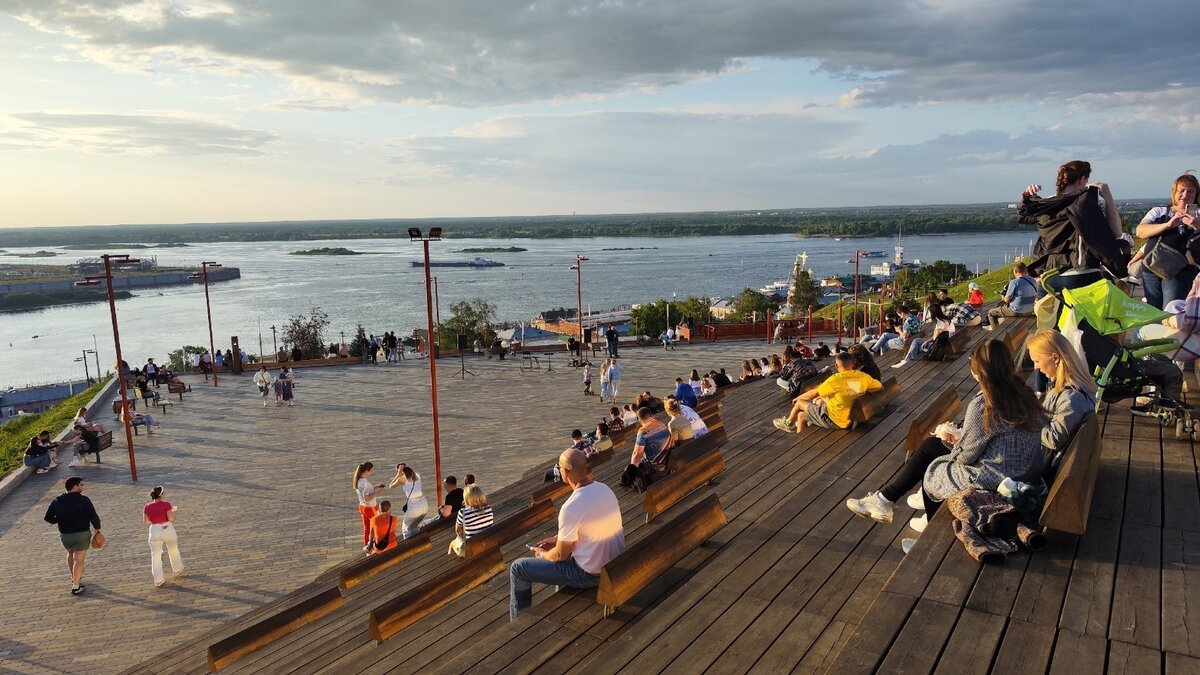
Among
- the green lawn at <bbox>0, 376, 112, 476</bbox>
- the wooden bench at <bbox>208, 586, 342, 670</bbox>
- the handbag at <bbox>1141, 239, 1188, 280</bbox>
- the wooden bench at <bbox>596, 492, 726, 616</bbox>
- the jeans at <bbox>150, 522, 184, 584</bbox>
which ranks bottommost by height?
the green lawn at <bbox>0, 376, 112, 476</bbox>

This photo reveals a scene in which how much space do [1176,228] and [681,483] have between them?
450 cm

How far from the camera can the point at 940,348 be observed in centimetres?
1091

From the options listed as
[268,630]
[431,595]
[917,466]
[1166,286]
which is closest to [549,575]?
[431,595]

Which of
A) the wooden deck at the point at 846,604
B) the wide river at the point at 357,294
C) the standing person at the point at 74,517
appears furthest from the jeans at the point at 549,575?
the wide river at the point at 357,294

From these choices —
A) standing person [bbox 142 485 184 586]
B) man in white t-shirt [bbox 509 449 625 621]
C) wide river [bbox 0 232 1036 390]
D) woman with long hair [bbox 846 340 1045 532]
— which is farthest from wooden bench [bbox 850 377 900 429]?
wide river [bbox 0 232 1036 390]

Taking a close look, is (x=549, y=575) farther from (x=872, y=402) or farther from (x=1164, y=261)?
(x=1164, y=261)

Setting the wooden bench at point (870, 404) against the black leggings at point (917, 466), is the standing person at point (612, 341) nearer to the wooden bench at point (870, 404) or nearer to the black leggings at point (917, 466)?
the wooden bench at point (870, 404)

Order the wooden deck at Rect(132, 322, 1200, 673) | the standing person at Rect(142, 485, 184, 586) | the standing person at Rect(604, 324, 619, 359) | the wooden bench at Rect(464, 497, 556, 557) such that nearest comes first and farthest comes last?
the wooden deck at Rect(132, 322, 1200, 673)
the wooden bench at Rect(464, 497, 556, 557)
the standing person at Rect(142, 485, 184, 586)
the standing person at Rect(604, 324, 619, 359)

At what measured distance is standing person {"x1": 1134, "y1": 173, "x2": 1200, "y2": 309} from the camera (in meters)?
5.85

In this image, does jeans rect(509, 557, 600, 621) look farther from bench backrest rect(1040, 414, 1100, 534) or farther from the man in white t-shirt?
bench backrest rect(1040, 414, 1100, 534)

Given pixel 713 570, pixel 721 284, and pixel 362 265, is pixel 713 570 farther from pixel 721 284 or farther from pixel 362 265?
pixel 362 265

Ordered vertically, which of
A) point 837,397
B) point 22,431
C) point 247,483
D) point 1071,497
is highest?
point 1071,497

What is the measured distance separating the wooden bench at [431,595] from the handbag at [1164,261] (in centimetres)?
592

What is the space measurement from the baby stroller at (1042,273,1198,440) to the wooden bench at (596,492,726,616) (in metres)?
3.16
